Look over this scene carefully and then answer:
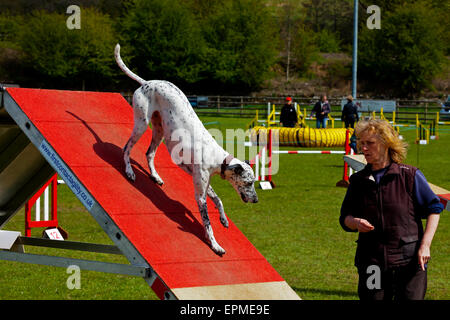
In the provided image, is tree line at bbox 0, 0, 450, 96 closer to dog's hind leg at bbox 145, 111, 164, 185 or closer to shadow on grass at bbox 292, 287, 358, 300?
shadow on grass at bbox 292, 287, 358, 300

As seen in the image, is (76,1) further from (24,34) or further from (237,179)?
(237,179)

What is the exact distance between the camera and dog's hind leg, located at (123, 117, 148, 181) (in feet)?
18.6

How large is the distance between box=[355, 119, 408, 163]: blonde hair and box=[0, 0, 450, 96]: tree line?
62.4 meters

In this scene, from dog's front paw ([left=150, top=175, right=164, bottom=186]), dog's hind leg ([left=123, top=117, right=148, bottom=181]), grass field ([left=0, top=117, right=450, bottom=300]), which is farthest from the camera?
grass field ([left=0, top=117, right=450, bottom=300])

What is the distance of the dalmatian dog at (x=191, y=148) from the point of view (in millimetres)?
5285

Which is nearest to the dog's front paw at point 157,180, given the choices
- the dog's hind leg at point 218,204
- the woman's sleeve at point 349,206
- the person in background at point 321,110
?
the dog's hind leg at point 218,204

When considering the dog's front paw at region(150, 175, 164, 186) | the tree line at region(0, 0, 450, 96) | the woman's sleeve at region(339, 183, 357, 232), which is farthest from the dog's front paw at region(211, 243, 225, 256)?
the tree line at region(0, 0, 450, 96)

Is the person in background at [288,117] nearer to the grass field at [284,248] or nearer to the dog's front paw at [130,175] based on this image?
the grass field at [284,248]

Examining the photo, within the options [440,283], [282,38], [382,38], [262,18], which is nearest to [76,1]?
[282,38]

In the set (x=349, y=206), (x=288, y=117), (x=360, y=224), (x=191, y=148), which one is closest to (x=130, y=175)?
(x=191, y=148)

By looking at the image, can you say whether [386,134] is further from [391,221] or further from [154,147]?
[154,147]

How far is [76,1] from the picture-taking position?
341ft
